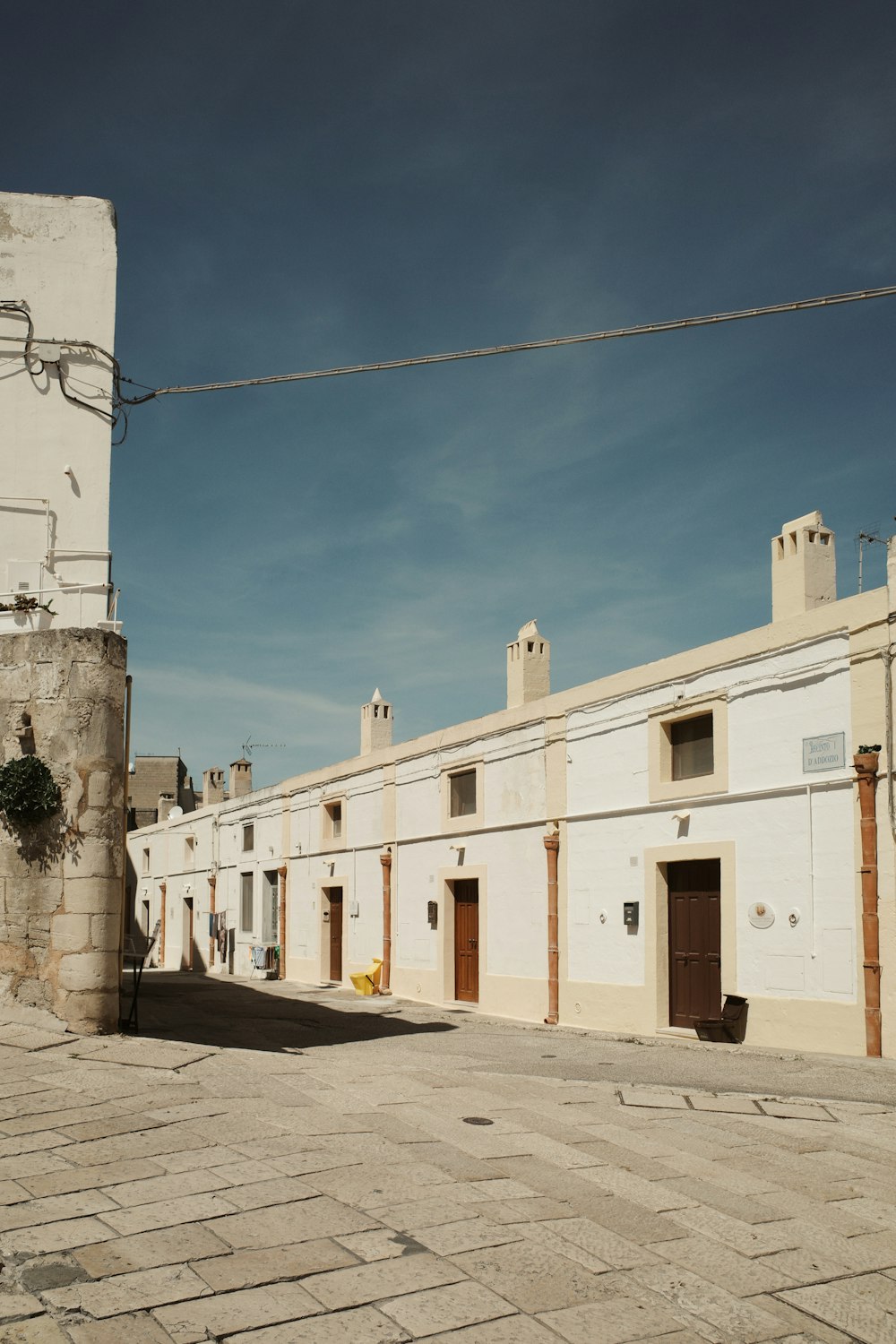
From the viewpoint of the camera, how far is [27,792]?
9789 mm

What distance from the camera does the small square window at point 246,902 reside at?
29.9m

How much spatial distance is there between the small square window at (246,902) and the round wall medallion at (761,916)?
18996 millimetres

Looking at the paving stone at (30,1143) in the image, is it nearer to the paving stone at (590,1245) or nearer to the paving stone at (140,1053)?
the paving stone at (140,1053)

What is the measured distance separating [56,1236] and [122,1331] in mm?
999

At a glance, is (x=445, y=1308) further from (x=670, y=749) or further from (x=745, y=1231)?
(x=670, y=749)

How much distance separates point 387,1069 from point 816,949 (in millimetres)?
5311

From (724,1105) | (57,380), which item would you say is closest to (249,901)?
(57,380)

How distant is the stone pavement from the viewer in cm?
440

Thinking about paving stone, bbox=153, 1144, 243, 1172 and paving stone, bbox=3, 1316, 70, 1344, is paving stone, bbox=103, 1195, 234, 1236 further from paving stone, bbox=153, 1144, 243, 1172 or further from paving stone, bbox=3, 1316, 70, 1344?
paving stone, bbox=3, 1316, 70, 1344

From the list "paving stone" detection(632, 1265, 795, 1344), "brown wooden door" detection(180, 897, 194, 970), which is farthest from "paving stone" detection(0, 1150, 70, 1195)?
"brown wooden door" detection(180, 897, 194, 970)

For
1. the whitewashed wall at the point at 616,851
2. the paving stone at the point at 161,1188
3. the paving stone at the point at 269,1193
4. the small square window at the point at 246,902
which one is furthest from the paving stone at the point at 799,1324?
the small square window at the point at 246,902

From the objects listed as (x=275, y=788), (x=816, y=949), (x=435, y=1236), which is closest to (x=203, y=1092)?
(x=435, y=1236)

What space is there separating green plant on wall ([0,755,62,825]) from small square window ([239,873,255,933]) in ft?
67.3

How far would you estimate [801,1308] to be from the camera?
4.61m
